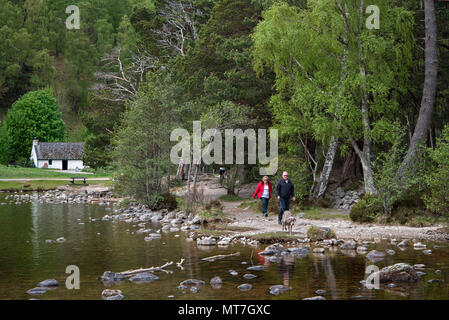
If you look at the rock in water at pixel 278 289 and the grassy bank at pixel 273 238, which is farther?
the grassy bank at pixel 273 238

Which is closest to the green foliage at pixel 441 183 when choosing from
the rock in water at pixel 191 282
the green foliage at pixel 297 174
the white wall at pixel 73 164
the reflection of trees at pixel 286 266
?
the reflection of trees at pixel 286 266

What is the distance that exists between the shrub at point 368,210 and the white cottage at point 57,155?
226 ft

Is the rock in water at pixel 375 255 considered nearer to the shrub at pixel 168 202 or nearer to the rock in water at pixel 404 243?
the rock in water at pixel 404 243

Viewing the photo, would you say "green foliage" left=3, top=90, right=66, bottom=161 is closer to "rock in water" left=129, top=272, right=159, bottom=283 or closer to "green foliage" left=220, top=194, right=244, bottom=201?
"green foliage" left=220, top=194, right=244, bottom=201

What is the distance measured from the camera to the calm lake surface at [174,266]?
13.3 metres

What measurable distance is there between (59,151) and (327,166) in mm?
67552

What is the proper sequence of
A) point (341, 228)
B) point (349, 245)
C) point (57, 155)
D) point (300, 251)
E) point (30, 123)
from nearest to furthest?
point (300, 251) → point (349, 245) → point (341, 228) → point (57, 155) → point (30, 123)

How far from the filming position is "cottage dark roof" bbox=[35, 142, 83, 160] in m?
88.9

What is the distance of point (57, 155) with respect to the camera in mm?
90000

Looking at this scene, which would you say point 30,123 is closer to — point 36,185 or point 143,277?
point 36,185

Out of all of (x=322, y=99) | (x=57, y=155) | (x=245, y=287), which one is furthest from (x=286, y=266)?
(x=57, y=155)

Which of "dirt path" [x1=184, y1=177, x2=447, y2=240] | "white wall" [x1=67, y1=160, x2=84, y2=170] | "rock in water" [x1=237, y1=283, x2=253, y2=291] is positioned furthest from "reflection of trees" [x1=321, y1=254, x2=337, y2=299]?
"white wall" [x1=67, y1=160, x2=84, y2=170]
